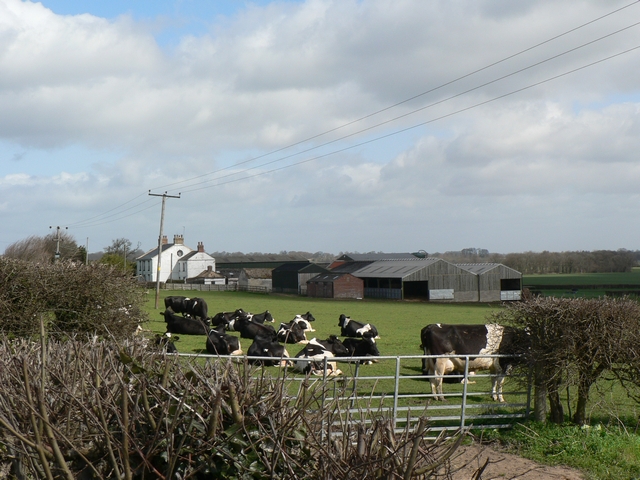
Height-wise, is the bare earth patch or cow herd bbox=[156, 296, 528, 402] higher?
cow herd bbox=[156, 296, 528, 402]

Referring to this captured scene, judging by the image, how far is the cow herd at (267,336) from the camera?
16045 millimetres

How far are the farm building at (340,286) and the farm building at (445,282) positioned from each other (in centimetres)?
159

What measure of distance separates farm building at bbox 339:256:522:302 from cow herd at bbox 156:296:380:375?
2864 cm

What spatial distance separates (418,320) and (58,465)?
2993 centimetres

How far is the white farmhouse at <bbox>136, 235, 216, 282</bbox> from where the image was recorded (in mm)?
97938

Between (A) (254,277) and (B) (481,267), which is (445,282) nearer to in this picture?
(B) (481,267)

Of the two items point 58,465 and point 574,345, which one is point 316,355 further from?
point 58,465

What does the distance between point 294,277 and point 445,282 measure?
17.3 meters

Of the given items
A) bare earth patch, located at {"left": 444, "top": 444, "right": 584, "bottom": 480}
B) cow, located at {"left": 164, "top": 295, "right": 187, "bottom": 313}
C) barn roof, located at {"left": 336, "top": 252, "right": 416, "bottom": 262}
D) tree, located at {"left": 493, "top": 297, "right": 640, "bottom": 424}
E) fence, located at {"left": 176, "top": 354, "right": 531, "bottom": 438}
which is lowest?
bare earth patch, located at {"left": 444, "top": 444, "right": 584, "bottom": 480}

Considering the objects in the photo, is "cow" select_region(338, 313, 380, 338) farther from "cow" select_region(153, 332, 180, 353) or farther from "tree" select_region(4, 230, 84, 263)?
"tree" select_region(4, 230, 84, 263)

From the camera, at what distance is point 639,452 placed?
9.13 metres

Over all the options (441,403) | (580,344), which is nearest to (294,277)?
(441,403)

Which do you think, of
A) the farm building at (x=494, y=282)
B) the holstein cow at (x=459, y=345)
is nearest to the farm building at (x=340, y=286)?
the farm building at (x=494, y=282)

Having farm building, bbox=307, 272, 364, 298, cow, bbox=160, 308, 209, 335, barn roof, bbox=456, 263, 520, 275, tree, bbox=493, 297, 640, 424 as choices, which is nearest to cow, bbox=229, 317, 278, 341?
cow, bbox=160, 308, 209, 335
